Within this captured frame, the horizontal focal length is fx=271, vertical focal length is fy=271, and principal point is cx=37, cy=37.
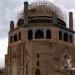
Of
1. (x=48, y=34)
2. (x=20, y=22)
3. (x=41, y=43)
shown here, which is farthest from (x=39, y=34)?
(x=20, y=22)

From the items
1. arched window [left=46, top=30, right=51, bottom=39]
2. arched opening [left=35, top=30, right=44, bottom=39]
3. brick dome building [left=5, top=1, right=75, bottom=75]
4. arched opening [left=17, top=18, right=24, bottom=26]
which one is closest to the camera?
brick dome building [left=5, top=1, right=75, bottom=75]

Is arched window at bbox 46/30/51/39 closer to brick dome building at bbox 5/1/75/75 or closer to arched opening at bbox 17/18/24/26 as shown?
brick dome building at bbox 5/1/75/75

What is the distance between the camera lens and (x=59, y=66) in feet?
165

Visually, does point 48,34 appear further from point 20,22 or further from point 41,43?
point 20,22

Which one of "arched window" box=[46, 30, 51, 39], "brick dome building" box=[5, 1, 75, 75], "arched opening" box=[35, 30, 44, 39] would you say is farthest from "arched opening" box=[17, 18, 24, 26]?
"arched window" box=[46, 30, 51, 39]

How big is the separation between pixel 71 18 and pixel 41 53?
1296 cm

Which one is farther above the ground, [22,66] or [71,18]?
[71,18]

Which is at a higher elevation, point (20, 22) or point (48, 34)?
point (20, 22)

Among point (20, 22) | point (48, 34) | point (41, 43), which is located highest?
point (20, 22)

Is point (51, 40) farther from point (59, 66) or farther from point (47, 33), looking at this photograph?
point (59, 66)

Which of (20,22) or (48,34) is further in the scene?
(20,22)

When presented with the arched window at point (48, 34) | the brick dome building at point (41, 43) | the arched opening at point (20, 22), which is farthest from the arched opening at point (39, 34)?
the arched opening at point (20, 22)

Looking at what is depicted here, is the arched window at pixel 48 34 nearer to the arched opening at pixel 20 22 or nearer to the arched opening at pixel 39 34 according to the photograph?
the arched opening at pixel 39 34

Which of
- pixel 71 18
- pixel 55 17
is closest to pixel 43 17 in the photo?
pixel 55 17
